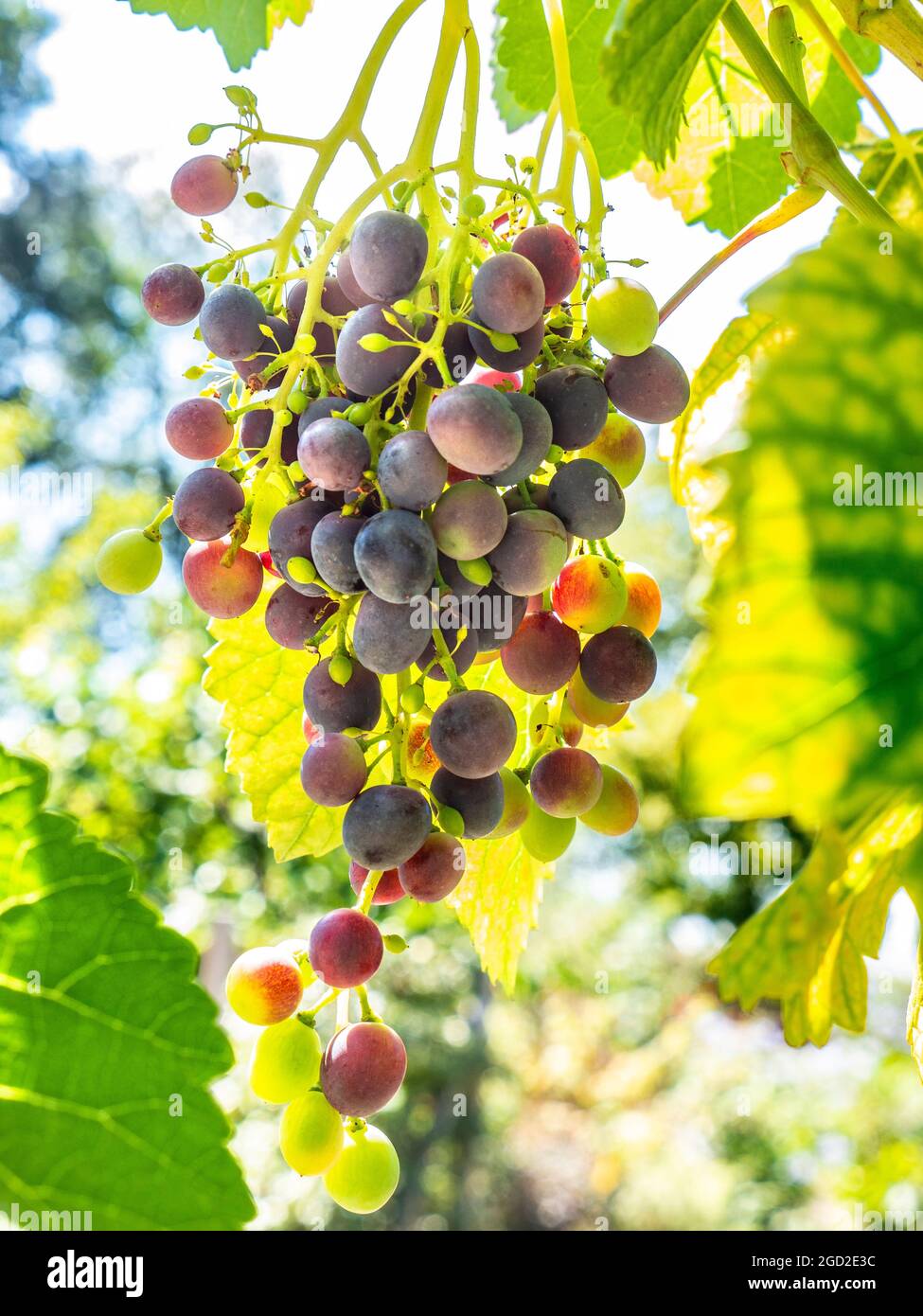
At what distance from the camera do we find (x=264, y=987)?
51 centimetres

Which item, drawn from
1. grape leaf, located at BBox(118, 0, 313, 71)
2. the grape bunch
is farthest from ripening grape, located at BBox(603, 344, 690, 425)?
grape leaf, located at BBox(118, 0, 313, 71)

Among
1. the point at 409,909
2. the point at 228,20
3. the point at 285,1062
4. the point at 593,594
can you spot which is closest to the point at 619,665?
the point at 593,594

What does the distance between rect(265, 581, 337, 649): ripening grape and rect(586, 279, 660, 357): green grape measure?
0.57 ft

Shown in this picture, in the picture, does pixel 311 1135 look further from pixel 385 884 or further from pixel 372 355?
pixel 372 355

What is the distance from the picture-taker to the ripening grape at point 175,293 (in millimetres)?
560

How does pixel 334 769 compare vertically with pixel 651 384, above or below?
below

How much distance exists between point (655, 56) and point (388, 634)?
27cm

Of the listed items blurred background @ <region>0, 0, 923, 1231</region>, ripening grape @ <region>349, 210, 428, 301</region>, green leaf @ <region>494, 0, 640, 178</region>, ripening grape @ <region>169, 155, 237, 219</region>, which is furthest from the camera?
blurred background @ <region>0, 0, 923, 1231</region>

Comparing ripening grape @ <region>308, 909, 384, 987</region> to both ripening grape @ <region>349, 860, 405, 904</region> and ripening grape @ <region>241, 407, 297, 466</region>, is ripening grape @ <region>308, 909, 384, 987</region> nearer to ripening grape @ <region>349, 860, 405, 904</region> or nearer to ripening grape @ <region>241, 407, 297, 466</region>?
ripening grape @ <region>349, 860, 405, 904</region>

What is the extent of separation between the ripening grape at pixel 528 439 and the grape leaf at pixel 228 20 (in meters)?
0.32

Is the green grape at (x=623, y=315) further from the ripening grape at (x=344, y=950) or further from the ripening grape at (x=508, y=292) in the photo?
the ripening grape at (x=344, y=950)

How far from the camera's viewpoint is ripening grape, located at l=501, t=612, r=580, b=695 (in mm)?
511
